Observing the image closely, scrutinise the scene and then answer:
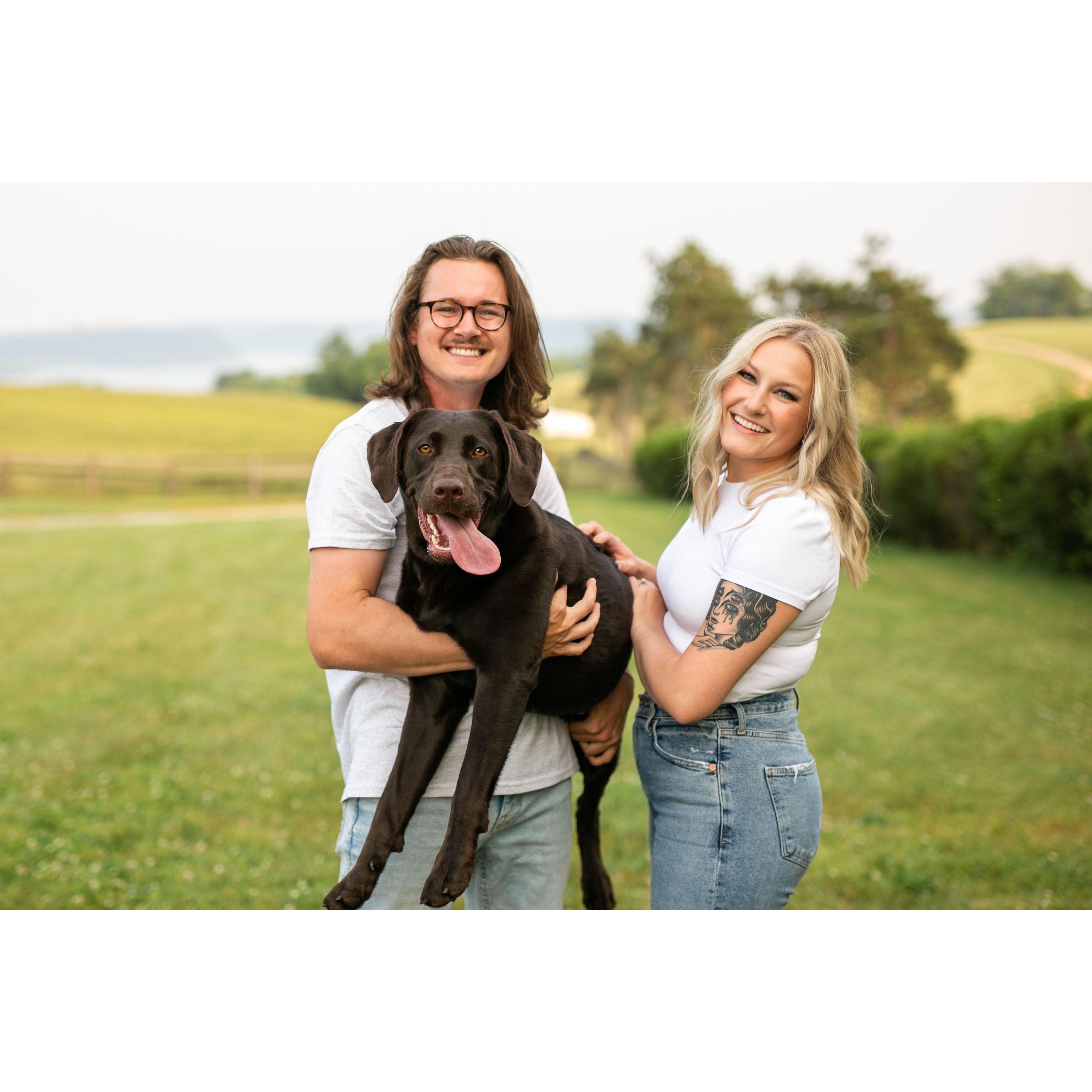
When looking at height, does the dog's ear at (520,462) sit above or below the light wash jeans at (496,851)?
above

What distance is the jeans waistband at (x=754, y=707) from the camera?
90.6 inches

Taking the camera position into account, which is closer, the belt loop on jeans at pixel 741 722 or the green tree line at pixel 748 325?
the belt loop on jeans at pixel 741 722

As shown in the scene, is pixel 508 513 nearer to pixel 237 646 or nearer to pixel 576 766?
pixel 576 766

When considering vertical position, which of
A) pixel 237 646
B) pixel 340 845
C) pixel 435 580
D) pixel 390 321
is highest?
pixel 390 321

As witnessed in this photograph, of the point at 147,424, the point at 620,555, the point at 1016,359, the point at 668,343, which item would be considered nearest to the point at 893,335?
the point at 1016,359

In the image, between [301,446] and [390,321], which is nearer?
[390,321]

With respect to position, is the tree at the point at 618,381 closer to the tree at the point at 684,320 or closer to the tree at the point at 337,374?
the tree at the point at 684,320

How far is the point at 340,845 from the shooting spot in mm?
2352

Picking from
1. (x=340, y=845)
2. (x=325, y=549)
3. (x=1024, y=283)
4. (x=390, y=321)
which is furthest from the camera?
(x=1024, y=283)

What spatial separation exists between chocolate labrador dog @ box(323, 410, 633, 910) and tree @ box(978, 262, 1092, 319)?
37.3m

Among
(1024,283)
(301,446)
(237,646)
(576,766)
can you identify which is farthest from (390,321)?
(301,446)

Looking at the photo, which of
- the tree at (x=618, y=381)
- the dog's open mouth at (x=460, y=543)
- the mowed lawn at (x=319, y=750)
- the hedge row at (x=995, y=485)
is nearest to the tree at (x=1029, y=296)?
the tree at (x=618, y=381)

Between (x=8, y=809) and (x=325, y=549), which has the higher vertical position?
(x=325, y=549)

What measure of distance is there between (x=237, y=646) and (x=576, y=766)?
340 inches
